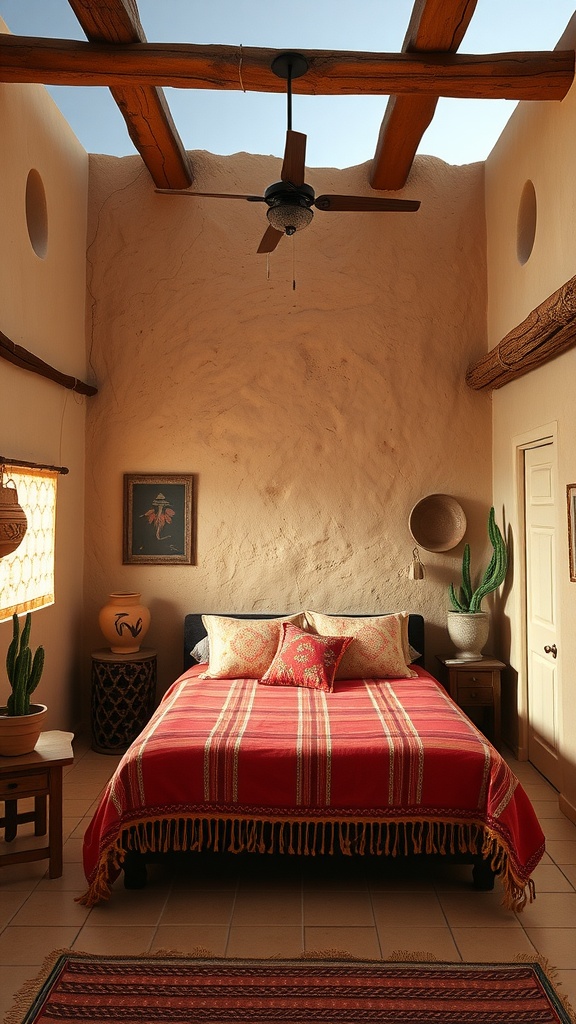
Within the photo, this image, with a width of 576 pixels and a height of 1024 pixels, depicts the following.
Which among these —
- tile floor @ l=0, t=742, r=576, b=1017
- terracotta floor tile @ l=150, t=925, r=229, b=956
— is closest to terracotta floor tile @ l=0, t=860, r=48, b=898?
tile floor @ l=0, t=742, r=576, b=1017

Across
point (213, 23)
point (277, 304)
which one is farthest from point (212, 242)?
point (213, 23)

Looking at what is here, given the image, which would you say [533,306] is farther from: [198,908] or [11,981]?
[11,981]

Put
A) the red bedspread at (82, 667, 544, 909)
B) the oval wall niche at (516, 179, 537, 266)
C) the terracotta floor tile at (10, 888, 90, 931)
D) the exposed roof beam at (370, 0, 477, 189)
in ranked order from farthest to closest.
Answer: the oval wall niche at (516, 179, 537, 266) → the exposed roof beam at (370, 0, 477, 189) → the red bedspread at (82, 667, 544, 909) → the terracotta floor tile at (10, 888, 90, 931)

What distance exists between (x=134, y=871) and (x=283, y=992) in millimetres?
977

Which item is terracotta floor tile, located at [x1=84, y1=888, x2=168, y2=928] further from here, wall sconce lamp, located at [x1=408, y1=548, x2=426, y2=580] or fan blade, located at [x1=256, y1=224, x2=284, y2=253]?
fan blade, located at [x1=256, y1=224, x2=284, y2=253]

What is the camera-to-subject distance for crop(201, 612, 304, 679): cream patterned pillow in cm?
490

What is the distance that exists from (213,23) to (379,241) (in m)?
2.16

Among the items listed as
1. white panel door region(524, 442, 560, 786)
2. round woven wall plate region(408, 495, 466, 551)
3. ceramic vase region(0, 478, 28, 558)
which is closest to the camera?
ceramic vase region(0, 478, 28, 558)

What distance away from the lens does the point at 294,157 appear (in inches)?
135

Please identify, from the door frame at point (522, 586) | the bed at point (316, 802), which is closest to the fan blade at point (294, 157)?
the door frame at point (522, 586)

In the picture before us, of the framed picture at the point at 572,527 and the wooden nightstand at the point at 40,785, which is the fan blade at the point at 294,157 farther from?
the wooden nightstand at the point at 40,785

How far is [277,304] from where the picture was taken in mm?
5836

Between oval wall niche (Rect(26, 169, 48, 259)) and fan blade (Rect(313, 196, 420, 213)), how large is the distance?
84.0 inches

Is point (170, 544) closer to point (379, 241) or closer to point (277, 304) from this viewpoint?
point (277, 304)
